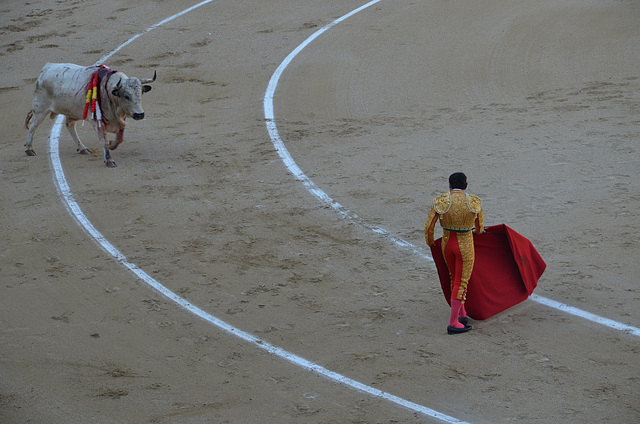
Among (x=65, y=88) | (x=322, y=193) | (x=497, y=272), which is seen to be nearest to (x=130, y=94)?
(x=65, y=88)

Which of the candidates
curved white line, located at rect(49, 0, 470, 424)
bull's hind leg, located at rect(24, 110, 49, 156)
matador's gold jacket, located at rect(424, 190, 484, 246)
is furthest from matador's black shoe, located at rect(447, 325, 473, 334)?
bull's hind leg, located at rect(24, 110, 49, 156)

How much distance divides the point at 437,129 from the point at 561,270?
561 cm

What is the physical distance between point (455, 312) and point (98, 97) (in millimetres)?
7978

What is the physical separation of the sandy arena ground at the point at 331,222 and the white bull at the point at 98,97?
0.68 meters

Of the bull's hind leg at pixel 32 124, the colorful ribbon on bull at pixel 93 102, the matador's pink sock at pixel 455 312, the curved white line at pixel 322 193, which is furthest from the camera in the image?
the bull's hind leg at pixel 32 124

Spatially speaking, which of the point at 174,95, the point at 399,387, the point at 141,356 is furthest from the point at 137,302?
the point at 174,95

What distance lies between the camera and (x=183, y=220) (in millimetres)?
10516

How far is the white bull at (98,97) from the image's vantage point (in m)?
12.7

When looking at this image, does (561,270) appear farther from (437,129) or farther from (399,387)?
(437,129)

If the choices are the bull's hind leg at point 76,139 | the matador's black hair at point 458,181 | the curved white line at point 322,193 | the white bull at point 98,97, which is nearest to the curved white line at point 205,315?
the bull's hind leg at point 76,139

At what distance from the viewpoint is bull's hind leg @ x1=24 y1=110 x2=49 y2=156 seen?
13.4 metres

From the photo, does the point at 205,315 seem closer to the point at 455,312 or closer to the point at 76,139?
the point at 455,312

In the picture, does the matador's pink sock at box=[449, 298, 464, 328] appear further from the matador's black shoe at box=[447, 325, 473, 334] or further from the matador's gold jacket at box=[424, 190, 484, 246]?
the matador's gold jacket at box=[424, 190, 484, 246]

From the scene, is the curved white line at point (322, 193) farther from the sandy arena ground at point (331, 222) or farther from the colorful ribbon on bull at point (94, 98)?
the colorful ribbon on bull at point (94, 98)
